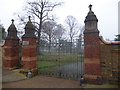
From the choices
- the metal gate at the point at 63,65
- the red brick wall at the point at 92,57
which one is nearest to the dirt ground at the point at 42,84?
the red brick wall at the point at 92,57

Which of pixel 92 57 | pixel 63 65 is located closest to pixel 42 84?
Result: pixel 92 57

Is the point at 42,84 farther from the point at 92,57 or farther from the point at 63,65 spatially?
the point at 63,65

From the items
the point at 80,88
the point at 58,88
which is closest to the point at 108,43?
the point at 80,88

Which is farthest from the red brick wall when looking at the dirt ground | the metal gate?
the metal gate

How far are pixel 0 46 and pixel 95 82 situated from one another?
32.4ft

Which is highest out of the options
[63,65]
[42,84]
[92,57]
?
[92,57]

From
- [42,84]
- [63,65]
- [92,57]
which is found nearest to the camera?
[92,57]

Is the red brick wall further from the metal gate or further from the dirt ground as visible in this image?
the metal gate

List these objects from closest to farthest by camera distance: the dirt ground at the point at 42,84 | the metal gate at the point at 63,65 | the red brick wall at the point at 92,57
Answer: the dirt ground at the point at 42,84, the red brick wall at the point at 92,57, the metal gate at the point at 63,65

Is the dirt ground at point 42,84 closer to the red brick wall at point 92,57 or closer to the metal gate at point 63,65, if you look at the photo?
the red brick wall at point 92,57

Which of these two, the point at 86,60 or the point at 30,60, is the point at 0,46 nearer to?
the point at 30,60

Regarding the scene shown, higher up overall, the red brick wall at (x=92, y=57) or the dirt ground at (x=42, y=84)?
the red brick wall at (x=92, y=57)

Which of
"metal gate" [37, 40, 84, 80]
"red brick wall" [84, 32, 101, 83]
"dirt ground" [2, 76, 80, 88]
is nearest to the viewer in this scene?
"dirt ground" [2, 76, 80, 88]

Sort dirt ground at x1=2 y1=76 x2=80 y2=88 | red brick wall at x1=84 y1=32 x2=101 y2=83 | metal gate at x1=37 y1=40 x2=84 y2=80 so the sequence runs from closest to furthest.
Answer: dirt ground at x1=2 y1=76 x2=80 y2=88 < red brick wall at x1=84 y1=32 x2=101 y2=83 < metal gate at x1=37 y1=40 x2=84 y2=80
